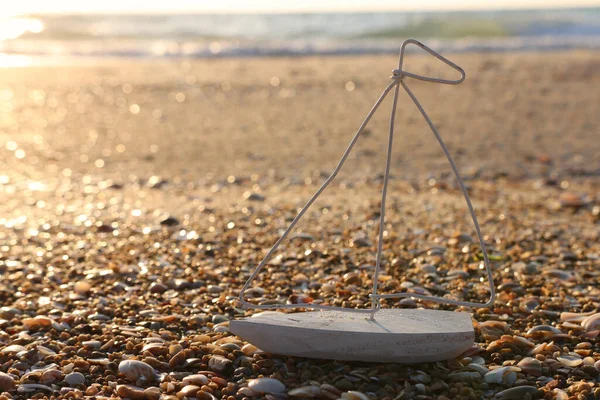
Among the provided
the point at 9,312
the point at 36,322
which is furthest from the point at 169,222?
the point at 36,322

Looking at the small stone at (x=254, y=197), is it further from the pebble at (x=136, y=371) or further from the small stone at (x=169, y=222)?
the pebble at (x=136, y=371)

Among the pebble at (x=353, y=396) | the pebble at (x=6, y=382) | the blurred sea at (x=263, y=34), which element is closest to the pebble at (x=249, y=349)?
the pebble at (x=353, y=396)

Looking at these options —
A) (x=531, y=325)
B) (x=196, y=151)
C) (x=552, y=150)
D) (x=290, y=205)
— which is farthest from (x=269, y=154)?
(x=531, y=325)

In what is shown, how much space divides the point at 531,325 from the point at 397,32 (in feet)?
95.6

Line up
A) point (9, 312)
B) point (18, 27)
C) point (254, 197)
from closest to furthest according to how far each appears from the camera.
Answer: point (9, 312) → point (254, 197) → point (18, 27)

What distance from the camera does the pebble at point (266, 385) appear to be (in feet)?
9.42

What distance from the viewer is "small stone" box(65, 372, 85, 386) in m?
3.01

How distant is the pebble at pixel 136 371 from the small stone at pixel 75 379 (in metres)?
0.17

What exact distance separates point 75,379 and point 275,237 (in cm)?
233

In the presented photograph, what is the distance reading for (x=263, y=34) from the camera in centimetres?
3278

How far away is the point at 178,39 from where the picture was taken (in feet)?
91.3

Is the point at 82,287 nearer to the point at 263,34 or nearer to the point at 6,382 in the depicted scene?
the point at 6,382

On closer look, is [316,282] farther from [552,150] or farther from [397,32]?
[397,32]

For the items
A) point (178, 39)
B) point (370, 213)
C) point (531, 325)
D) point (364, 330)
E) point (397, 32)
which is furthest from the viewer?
point (397, 32)
